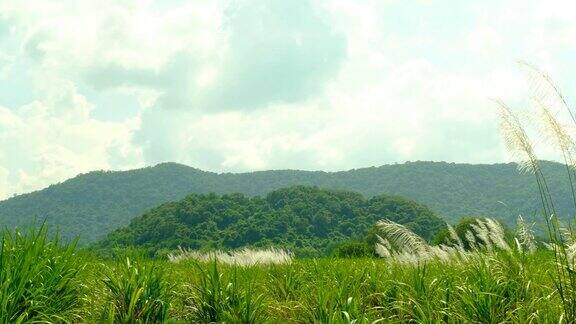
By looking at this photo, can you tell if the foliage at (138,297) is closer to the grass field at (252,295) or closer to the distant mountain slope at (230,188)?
the grass field at (252,295)

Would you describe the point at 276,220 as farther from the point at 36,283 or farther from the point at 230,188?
the point at 230,188

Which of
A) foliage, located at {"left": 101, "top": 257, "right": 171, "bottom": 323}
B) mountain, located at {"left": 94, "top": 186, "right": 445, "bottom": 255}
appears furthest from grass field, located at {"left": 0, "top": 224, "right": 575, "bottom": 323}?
mountain, located at {"left": 94, "top": 186, "right": 445, "bottom": 255}

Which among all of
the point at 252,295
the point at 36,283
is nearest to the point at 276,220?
the point at 252,295

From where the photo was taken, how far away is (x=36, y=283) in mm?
7793

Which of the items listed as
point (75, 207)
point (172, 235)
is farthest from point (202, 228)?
point (75, 207)

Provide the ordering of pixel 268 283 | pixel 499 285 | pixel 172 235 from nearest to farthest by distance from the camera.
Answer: pixel 499 285, pixel 268 283, pixel 172 235

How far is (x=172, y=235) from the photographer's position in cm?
7119

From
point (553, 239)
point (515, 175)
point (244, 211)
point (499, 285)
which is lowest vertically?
point (499, 285)

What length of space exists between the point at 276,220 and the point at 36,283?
73.4 metres

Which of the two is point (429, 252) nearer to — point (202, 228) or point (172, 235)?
point (172, 235)

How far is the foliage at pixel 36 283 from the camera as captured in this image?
6871 mm

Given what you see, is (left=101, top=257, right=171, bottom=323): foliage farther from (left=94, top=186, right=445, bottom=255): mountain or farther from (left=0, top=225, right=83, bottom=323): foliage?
(left=94, top=186, right=445, bottom=255): mountain

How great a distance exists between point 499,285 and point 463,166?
158 m

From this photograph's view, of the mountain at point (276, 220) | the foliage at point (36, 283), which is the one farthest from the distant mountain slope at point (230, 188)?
the foliage at point (36, 283)
